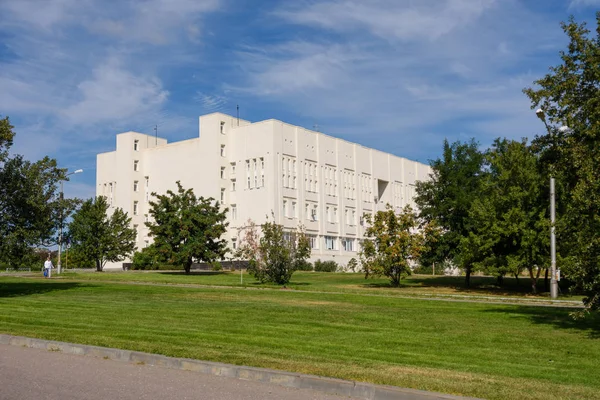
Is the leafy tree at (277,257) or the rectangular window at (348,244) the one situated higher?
the rectangular window at (348,244)

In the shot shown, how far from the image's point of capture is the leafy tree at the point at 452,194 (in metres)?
43.5

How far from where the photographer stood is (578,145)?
18750mm

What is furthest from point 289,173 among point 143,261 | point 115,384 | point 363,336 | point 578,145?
point 115,384

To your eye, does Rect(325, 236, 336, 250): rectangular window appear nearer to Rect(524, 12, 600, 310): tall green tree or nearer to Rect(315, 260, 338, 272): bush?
Rect(315, 260, 338, 272): bush

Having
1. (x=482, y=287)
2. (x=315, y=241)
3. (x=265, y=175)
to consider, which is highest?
(x=265, y=175)

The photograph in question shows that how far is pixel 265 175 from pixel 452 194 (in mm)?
33097

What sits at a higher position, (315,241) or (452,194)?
(452,194)

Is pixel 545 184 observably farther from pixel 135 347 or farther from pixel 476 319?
pixel 135 347

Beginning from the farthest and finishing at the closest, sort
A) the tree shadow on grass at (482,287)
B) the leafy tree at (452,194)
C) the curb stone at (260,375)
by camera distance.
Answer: the leafy tree at (452,194) → the tree shadow on grass at (482,287) → the curb stone at (260,375)

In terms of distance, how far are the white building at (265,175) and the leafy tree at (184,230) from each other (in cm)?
1792

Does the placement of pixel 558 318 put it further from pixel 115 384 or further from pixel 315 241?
pixel 315 241

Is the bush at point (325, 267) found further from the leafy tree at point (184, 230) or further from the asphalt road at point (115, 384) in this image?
the asphalt road at point (115, 384)

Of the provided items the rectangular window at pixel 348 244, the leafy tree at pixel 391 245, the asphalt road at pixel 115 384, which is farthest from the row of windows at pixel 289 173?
the asphalt road at pixel 115 384

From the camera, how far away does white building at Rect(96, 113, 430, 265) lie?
2975 inches
